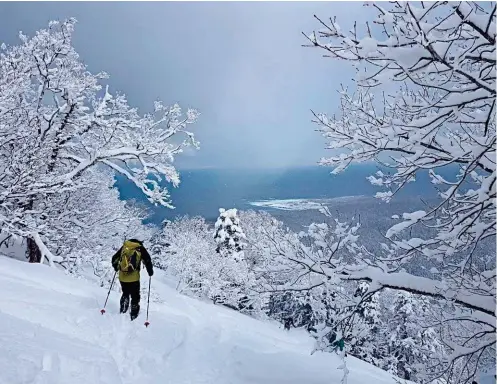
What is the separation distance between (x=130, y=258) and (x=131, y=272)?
0.99ft

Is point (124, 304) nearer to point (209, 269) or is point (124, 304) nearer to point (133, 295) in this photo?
point (133, 295)

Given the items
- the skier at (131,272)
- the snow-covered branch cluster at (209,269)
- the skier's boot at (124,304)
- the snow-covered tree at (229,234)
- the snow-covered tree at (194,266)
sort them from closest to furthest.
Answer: the skier at (131,272) < the skier's boot at (124,304) < the snow-covered tree at (194,266) < the snow-covered branch cluster at (209,269) < the snow-covered tree at (229,234)

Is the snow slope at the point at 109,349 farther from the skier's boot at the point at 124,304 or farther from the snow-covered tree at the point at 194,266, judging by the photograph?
the snow-covered tree at the point at 194,266

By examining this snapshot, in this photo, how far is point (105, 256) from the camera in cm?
1572

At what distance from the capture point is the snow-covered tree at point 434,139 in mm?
3016

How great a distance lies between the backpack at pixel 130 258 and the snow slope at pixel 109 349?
101 cm

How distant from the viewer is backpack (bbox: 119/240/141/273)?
8203mm

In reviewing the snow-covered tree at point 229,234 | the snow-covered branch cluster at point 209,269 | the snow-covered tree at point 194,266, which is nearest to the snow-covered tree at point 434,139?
the snow-covered branch cluster at point 209,269

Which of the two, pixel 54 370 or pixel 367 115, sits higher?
pixel 367 115

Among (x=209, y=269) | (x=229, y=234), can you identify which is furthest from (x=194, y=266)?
(x=229, y=234)

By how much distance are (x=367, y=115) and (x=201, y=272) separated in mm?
28668

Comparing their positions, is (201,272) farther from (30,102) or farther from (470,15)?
(470,15)

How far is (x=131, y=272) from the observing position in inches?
324

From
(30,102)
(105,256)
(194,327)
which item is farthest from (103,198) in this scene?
(194,327)
